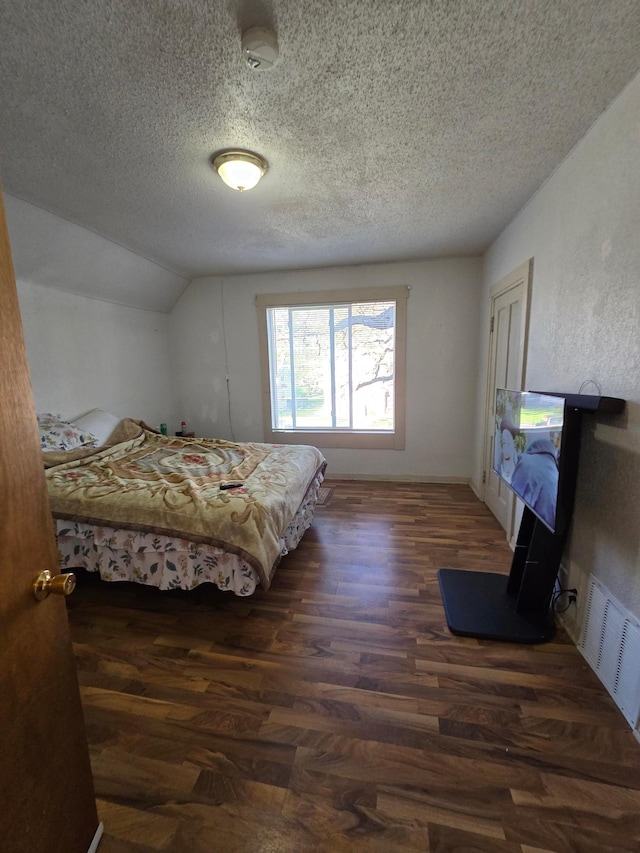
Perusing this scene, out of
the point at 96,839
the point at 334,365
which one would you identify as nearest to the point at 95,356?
the point at 334,365

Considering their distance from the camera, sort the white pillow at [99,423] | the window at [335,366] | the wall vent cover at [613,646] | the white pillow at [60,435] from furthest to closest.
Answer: the window at [335,366] → the white pillow at [99,423] → the white pillow at [60,435] → the wall vent cover at [613,646]

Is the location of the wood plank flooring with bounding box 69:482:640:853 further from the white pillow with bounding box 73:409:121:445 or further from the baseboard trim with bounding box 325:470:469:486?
the baseboard trim with bounding box 325:470:469:486

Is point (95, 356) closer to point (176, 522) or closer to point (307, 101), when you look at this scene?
point (176, 522)

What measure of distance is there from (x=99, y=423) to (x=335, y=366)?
2611mm

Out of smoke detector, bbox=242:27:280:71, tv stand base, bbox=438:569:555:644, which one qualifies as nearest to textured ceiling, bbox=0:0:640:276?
smoke detector, bbox=242:27:280:71

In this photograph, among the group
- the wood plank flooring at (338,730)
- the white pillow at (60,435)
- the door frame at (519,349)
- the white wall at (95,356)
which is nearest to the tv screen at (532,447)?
the door frame at (519,349)

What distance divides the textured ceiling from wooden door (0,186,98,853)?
1.07 metres

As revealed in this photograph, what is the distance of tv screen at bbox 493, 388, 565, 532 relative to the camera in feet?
5.14

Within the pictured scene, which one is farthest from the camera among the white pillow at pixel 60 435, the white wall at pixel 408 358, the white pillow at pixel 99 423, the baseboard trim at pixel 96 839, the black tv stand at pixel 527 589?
the white wall at pixel 408 358

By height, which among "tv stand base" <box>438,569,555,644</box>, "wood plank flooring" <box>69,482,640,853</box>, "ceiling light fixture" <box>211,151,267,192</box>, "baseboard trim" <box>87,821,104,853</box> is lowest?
"wood plank flooring" <box>69,482,640,853</box>

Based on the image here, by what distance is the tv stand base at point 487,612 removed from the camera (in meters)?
1.79

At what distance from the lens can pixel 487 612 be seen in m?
1.94

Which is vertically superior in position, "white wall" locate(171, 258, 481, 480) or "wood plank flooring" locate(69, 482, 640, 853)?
"white wall" locate(171, 258, 481, 480)

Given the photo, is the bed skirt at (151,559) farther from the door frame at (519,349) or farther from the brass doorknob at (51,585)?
the door frame at (519,349)
